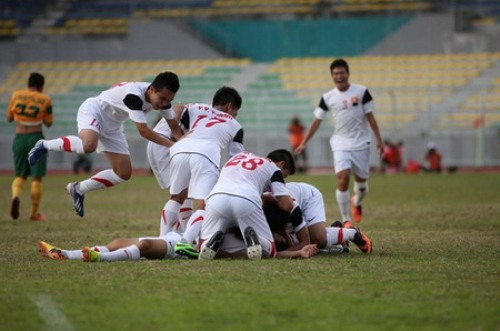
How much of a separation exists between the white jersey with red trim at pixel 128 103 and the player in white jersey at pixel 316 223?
1751 millimetres

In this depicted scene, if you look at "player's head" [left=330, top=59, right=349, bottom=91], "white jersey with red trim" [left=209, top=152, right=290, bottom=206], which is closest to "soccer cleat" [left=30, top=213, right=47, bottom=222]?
"player's head" [left=330, top=59, right=349, bottom=91]

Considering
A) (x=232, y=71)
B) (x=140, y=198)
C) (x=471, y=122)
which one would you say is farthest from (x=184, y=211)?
(x=232, y=71)

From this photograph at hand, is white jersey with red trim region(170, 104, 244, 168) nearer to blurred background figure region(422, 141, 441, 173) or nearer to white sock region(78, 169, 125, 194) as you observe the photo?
white sock region(78, 169, 125, 194)

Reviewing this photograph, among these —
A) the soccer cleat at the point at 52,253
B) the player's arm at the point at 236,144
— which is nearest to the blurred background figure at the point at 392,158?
the player's arm at the point at 236,144

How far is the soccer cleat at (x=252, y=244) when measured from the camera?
10.2 meters

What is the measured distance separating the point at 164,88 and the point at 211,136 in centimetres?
72

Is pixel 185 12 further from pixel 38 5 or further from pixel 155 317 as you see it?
pixel 155 317

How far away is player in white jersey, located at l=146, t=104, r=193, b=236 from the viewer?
1188 centimetres

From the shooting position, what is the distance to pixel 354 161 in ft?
52.8

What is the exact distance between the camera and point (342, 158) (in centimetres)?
1598

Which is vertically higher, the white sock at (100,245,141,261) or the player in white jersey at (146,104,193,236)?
the player in white jersey at (146,104,193,236)

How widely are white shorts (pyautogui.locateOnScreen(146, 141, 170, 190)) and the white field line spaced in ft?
14.4

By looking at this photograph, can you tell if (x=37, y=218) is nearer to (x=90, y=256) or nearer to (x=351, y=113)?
(x=351, y=113)

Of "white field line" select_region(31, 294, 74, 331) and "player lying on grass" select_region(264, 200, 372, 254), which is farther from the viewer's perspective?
"player lying on grass" select_region(264, 200, 372, 254)
